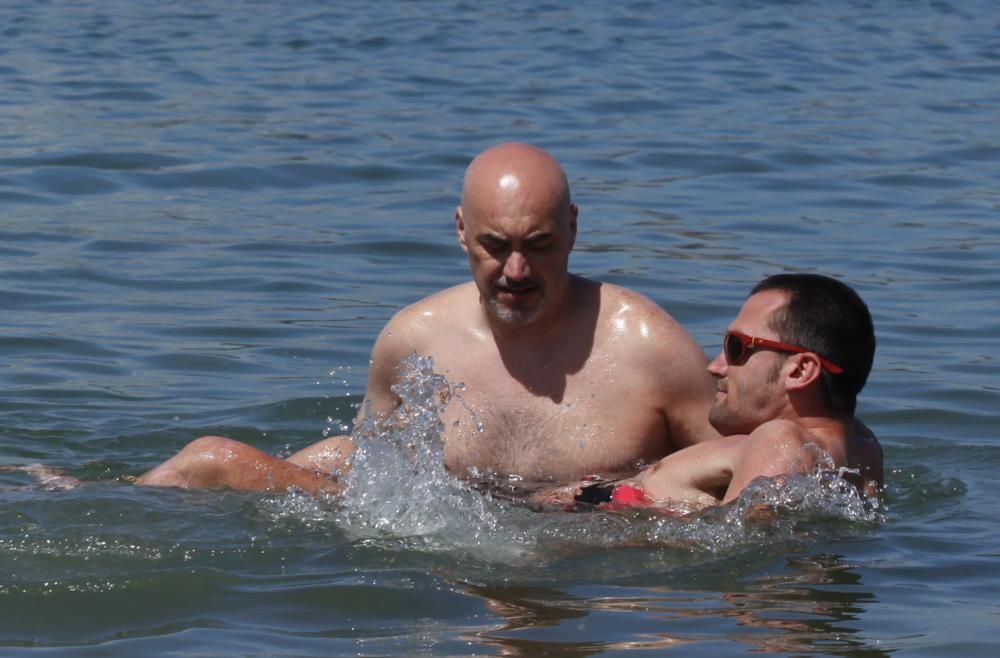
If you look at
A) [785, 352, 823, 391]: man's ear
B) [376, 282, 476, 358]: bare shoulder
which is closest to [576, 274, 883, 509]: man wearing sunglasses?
[785, 352, 823, 391]: man's ear

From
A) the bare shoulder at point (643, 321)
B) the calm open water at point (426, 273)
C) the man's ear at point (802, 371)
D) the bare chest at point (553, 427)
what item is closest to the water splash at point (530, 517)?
the calm open water at point (426, 273)

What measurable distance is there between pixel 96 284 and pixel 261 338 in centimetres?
126

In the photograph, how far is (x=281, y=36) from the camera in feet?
62.6

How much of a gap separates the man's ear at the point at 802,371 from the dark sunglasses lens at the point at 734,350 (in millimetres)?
154

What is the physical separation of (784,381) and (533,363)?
92 centimetres

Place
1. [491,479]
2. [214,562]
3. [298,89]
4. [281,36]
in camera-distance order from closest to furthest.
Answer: [214,562] → [491,479] → [298,89] → [281,36]

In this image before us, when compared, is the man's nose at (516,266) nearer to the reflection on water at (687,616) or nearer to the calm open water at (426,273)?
the calm open water at (426,273)

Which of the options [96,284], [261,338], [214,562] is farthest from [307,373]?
[214,562]

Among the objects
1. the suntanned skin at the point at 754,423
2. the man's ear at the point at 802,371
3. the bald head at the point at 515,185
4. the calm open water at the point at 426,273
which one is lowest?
the calm open water at the point at 426,273

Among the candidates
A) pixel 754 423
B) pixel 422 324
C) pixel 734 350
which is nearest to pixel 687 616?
pixel 754 423

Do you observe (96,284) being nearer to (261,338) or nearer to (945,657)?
(261,338)

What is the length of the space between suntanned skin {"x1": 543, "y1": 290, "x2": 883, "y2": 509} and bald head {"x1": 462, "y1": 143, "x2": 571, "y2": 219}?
70cm

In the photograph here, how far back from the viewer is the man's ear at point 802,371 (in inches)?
224

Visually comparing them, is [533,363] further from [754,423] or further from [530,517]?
[754,423]
